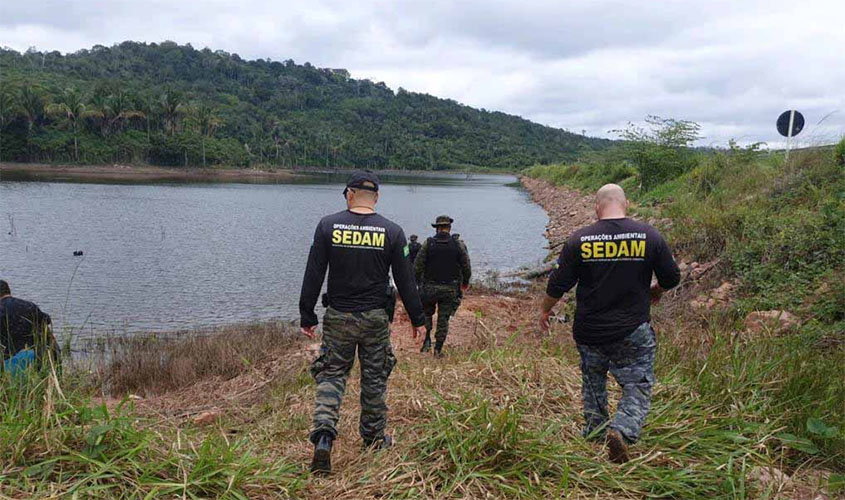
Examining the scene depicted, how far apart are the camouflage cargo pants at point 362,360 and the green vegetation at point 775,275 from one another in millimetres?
2641

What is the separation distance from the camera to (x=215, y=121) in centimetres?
10350

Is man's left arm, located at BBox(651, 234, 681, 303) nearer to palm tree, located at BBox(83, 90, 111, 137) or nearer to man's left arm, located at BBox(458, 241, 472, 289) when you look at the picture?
man's left arm, located at BBox(458, 241, 472, 289)

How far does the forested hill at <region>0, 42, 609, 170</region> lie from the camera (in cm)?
8012

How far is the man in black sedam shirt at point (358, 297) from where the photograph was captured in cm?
397

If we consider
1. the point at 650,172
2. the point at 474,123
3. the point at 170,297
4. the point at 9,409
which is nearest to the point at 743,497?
the point at 9,409

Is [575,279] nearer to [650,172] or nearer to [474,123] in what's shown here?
[650,172]

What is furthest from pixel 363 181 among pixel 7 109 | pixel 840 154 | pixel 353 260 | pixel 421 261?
pixel 7 109

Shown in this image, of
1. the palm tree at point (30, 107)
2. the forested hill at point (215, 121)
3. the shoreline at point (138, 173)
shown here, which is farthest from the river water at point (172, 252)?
the forested hill at point (215, 121)

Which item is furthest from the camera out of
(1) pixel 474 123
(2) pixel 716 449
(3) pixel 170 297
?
(1) pixel 474 123

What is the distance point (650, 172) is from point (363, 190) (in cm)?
2278

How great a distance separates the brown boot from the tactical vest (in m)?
4.72

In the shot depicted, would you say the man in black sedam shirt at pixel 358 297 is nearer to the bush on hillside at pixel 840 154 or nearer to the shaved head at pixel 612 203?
the shaved head at pixel 612 203

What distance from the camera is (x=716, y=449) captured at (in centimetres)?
363

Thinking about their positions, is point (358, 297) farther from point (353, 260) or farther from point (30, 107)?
point (30, 107)
